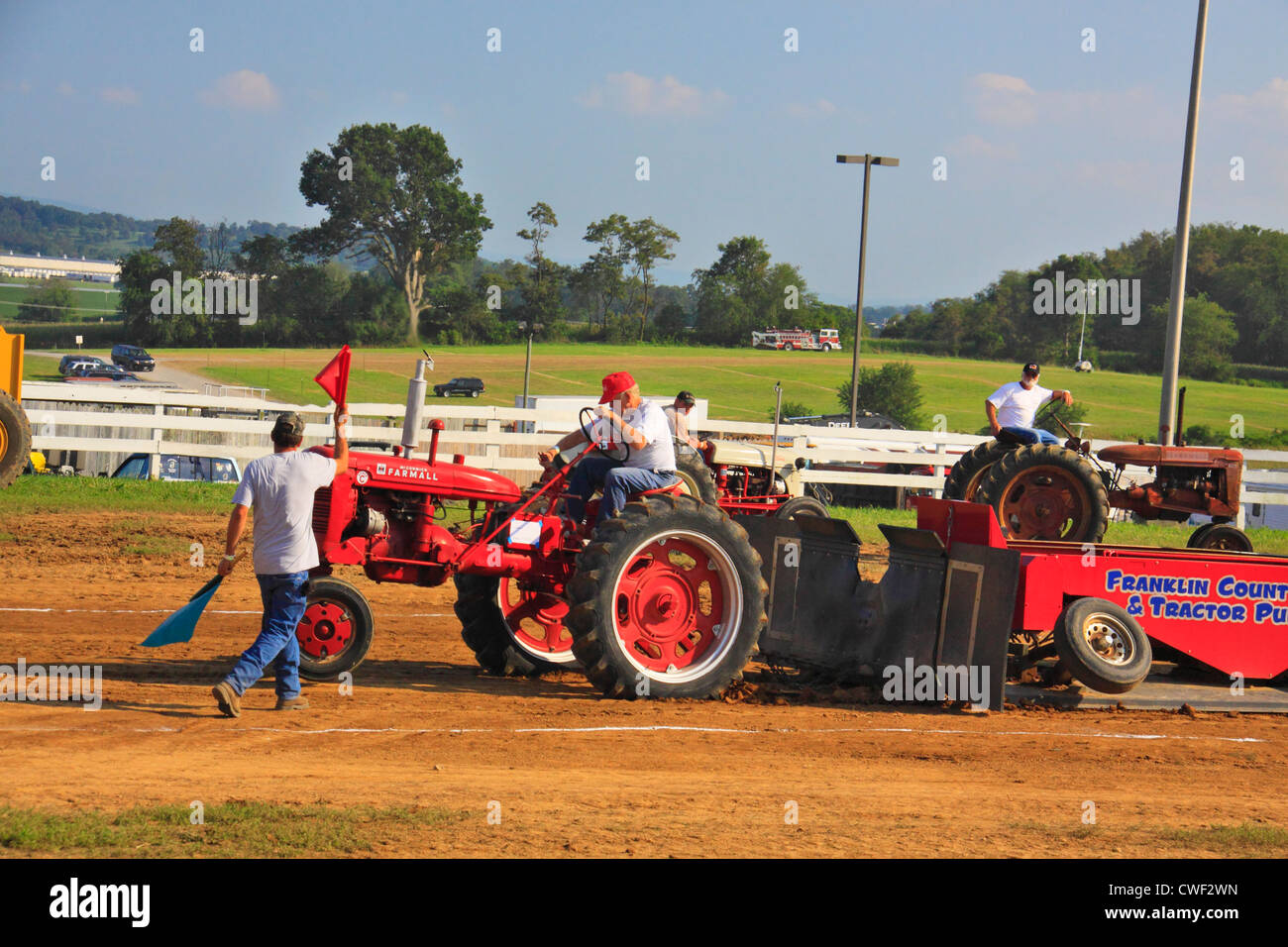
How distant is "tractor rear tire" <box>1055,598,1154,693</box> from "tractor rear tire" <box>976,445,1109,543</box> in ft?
9.19

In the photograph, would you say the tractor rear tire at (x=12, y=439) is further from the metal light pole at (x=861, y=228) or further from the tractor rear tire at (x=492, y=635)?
the metal light pole at (x=861, y=228)

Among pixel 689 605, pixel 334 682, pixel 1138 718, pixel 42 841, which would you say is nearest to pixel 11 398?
pixel 334 682

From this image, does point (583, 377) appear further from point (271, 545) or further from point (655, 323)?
point (271, 545)

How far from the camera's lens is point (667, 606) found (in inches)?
292

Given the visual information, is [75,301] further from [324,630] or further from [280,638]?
[280,638]

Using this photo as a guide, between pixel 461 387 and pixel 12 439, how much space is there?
38.2 metres

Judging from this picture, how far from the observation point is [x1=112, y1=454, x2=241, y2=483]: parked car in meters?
17.7

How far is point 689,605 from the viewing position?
7.46m

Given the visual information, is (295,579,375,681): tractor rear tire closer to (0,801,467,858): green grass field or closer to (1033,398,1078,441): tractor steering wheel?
(0,801,467,858): green grass field

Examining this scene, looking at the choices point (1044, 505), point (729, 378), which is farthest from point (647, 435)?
point (729, 378)

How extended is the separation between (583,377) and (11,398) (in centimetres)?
4495

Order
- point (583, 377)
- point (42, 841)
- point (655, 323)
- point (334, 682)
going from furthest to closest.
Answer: point (655, 323) < point (583, 377) < point (334, 682) < point (42, 841)

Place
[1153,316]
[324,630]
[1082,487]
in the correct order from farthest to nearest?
[1153,316] → [1082,487] → [324,630]

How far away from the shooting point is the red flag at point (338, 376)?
668cm
